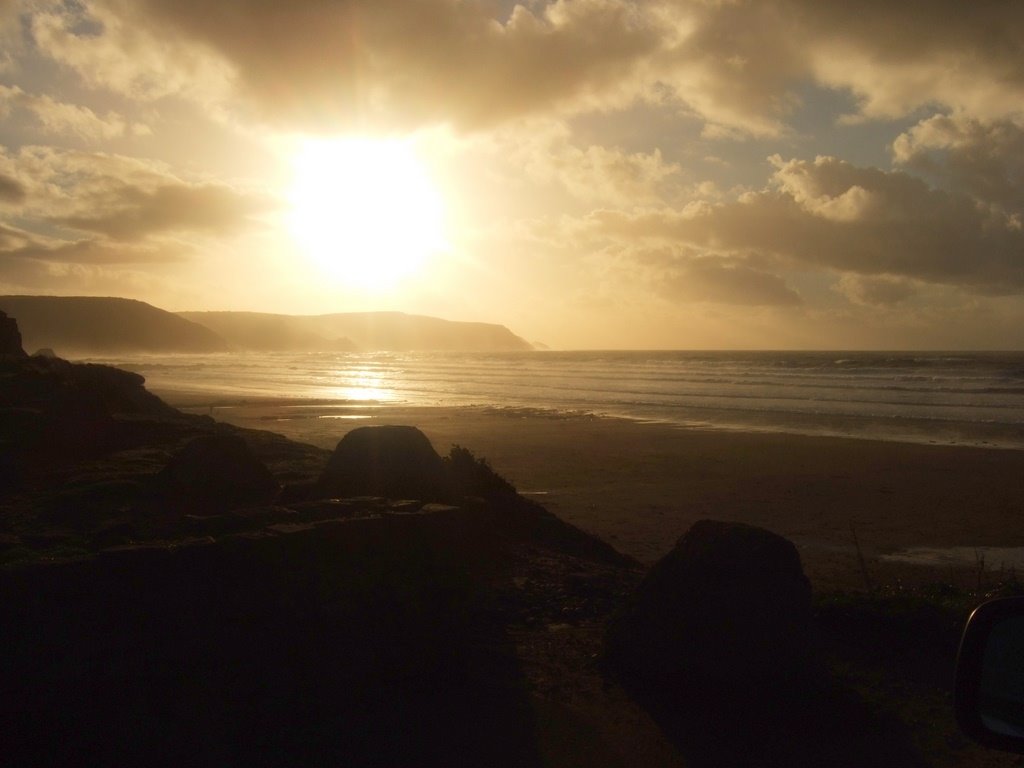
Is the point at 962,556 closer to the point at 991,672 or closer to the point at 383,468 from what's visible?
the point at 383,468

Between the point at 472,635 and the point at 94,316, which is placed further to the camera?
the point at 94,316

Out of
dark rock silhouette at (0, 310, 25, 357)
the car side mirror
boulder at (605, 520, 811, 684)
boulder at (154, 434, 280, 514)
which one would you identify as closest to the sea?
dark rock silhouette at (0, 310, 25, 357)

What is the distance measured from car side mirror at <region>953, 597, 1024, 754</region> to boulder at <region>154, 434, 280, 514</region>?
7.25m

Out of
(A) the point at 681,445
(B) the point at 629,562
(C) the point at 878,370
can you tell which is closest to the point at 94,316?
(C) the point at 878,370

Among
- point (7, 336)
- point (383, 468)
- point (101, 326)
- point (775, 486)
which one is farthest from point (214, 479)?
point (101, 326)

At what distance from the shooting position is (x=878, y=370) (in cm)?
5831

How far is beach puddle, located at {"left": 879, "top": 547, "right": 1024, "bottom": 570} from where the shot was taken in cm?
957

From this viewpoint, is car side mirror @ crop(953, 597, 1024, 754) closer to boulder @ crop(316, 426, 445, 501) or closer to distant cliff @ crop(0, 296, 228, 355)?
boulder @ crop(316, 426, 445, 501)

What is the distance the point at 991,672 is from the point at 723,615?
2.35m

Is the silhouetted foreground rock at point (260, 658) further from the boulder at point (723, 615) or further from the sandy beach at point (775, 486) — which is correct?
the sandy beach at point (775, 486)

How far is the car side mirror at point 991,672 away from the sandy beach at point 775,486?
4.16 metres

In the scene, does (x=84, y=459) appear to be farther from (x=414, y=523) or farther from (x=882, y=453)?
(x=882, y=453)

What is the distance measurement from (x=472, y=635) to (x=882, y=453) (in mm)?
16837

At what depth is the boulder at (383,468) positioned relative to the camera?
7773mm
